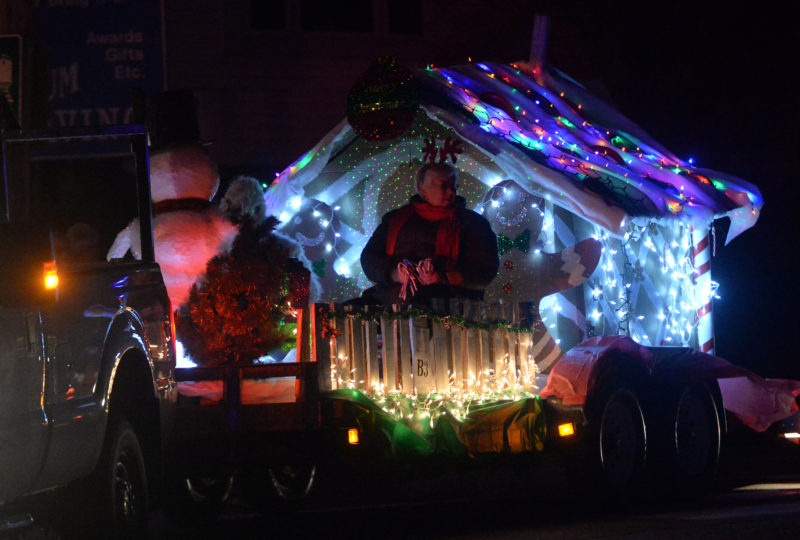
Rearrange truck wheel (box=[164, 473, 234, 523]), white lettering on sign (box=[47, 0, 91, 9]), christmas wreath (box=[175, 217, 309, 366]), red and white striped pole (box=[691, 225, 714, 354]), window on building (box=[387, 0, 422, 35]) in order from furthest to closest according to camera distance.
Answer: window on building (box=[387, 0, 422, 35]) < white lettering on sign (box=[47, 0, 91, 9]) < red and white striped pole (box=[691, 225, 714, 354]) < truck wheel (box=[164, 473, 234, 523]) < christmas wreath (box=[175, 217, 309, 366])

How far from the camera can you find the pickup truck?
14.8 feet

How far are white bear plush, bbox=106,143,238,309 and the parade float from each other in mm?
1019

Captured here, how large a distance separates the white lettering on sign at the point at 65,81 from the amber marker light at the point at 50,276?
1104 cm

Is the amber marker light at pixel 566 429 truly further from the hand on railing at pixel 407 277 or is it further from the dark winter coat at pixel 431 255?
the hand on railing at pixel 407 277

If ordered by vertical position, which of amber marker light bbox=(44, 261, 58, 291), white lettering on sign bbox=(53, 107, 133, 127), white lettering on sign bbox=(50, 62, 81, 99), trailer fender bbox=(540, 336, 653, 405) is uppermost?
white lettering on sign bbox=(50, 62, 81, 99)

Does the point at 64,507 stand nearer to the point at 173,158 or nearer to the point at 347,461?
the point at 347,461

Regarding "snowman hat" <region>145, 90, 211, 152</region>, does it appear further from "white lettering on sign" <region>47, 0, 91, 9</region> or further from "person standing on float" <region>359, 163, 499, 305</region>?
"white lettering on sign" <region>47, 0, 91, 9</region>

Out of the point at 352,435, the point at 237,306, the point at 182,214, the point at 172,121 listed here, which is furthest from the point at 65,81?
the point at 352,435

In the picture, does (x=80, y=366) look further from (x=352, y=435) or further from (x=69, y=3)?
(x=69, y=3)

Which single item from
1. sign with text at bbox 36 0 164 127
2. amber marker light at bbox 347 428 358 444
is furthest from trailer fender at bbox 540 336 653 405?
sign with text at bbox 36 0 164 127

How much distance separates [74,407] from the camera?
5.09 m

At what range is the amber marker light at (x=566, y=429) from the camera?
27.3 feet

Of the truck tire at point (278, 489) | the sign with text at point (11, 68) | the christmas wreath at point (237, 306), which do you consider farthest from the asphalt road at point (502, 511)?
the sign with text at point (11, 68)

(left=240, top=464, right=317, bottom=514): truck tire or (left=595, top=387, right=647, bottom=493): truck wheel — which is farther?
(left=240, top=464, right=317, bottom=514): truck tire
